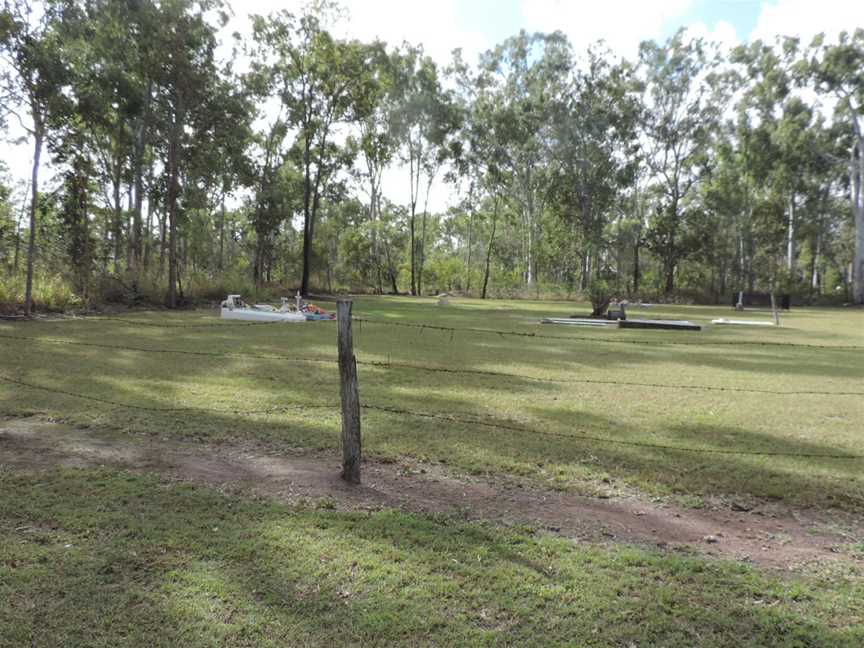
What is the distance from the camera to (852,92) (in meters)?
30.1

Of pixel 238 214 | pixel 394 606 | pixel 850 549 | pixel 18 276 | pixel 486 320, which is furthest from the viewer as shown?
pixel 238 214

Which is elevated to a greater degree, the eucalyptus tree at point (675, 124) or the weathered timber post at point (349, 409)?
the eucalyptus tree at point (675, 124)

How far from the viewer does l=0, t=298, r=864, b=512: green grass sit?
3955 mm

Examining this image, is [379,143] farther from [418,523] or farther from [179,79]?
[418,523]

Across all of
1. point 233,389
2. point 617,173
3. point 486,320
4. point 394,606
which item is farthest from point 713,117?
point 394,606

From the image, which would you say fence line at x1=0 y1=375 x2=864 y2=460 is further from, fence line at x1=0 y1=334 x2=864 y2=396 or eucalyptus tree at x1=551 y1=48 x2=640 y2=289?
eucalyptus tree at x1=551 y1=48 x2=640 y2=289

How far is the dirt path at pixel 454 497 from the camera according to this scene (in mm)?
2959

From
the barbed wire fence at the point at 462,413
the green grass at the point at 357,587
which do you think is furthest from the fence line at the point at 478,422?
the green grass at the point at 357,587

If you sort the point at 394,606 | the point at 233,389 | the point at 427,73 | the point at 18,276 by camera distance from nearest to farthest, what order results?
the point at 394,606, the point at 233,389, the point at 18,276, the point at 427,73

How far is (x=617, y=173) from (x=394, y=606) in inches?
1449

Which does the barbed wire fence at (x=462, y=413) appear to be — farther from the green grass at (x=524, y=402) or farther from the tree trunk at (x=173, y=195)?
the tree trunk at (x=173, y=195)

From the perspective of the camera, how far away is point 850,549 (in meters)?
2.90

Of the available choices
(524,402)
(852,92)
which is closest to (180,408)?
(524,402)

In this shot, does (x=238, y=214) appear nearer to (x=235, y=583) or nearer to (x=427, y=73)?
(x=427, y=73)
